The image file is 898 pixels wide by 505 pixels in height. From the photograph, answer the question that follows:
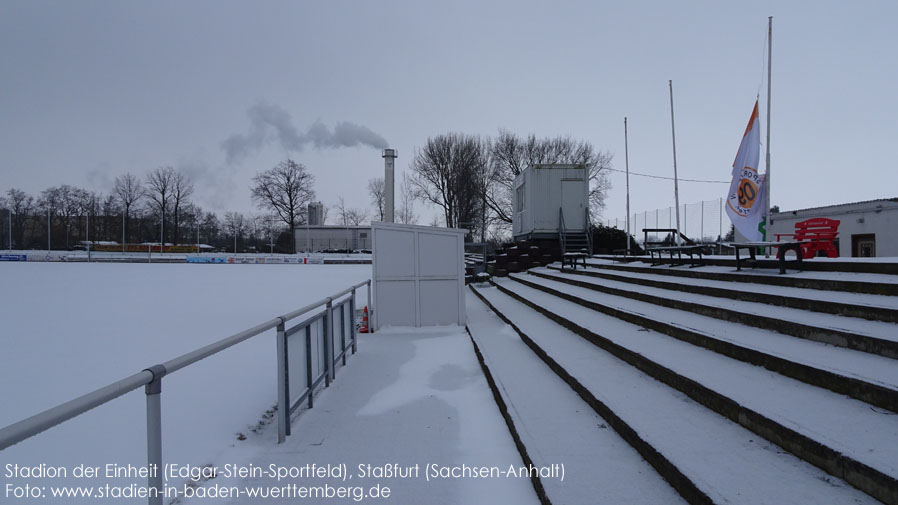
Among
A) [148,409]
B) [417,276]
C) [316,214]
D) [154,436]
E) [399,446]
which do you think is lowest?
[399,446]

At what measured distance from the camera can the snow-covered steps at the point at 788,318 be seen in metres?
3.31

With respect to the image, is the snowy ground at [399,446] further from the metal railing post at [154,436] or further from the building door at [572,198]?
the building door at [572,198]

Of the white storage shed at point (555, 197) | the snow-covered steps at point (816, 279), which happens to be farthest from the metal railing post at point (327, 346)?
the white storage shed at point (555, 197)

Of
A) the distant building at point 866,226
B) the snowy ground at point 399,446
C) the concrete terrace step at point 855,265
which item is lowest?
the snowy ground at point 399,446

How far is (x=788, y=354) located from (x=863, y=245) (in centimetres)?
1565

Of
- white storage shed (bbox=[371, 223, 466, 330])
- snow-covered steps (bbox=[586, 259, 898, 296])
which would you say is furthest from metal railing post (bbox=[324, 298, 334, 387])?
snow-covered steps (bbox=[586, 259, 898, 296])

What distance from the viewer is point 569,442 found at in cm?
334

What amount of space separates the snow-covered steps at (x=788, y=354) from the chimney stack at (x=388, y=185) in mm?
9776

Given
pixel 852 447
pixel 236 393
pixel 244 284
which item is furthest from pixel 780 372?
pixel 244 284

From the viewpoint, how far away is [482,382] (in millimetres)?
5453

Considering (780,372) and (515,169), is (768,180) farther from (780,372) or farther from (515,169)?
(515,169)

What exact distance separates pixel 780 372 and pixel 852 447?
3.83ft

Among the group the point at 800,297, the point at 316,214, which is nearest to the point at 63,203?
the point at 316,214

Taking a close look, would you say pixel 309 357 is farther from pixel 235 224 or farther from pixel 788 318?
pixel 235 224
